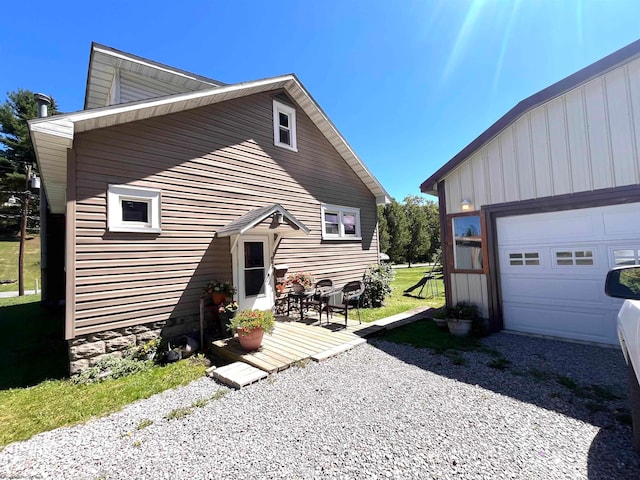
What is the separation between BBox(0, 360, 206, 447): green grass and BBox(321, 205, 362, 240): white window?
5.70m

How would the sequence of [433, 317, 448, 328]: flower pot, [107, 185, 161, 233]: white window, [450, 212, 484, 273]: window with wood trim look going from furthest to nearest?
[433, 317, 448, 328]: flower pot < [450, 212, 484, 273]: window with wood trim < [107, 185, 161, 233]: white window

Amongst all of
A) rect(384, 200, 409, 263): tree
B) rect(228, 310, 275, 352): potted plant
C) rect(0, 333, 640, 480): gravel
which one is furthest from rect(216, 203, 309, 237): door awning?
rect(384, 200, 409, 263): tree

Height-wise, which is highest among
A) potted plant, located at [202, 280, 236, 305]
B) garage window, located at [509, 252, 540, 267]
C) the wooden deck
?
garage window, located at [509, 252, 540, 267]

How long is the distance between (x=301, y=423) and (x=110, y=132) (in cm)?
609

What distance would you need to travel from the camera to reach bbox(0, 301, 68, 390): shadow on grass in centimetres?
501

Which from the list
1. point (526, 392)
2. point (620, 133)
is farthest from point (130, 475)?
point (620, 133)

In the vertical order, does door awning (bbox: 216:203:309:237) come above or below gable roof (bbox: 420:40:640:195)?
below

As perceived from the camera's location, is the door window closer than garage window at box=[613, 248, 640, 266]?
No

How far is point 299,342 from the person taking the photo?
571cm

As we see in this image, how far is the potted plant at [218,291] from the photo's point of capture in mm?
6172

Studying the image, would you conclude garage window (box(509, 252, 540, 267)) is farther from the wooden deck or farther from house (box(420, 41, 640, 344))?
the wooden deck

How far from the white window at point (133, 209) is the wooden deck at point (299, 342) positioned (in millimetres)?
2780

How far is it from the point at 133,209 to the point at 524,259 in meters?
8.15

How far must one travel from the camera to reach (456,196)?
6.70m
